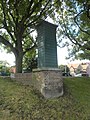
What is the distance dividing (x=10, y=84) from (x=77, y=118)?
3500 mm

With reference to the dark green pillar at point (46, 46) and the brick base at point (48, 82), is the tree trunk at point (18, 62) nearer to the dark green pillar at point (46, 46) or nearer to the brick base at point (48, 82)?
the dark green pillar at point (46, 46)

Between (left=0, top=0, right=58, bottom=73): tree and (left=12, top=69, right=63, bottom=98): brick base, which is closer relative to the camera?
(left=12, top=69, right=63, bottom=98): brick base

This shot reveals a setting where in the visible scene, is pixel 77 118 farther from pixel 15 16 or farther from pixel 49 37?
pixel 15 16

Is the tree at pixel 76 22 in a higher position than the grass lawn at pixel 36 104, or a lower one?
higher

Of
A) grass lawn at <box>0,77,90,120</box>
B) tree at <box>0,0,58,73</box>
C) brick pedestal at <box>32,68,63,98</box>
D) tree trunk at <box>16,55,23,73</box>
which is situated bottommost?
grass lawn at <box>0,77,90,120</box>

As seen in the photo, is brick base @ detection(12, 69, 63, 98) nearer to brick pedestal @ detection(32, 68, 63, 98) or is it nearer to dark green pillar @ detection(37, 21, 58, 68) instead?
brick pedestal @ detection(32, 68, 63, 98)

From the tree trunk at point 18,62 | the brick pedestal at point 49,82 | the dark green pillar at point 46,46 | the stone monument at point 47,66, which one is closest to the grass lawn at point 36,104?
the brick pedestal at point 49,82

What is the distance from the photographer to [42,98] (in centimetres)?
1032

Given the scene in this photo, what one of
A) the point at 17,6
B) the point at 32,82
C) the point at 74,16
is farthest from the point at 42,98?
the point at 74,16

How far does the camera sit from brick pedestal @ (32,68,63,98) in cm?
1060

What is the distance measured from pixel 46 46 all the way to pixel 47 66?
97 centimetres

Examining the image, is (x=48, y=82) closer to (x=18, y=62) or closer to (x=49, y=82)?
(x=49, y=82)

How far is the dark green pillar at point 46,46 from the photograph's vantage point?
11.2m

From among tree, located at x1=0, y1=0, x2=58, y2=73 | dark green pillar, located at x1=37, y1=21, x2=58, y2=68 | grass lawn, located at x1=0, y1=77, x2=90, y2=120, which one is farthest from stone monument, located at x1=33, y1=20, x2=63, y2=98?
tree, located at x1=0, y1=0, x2=58, y2=73
